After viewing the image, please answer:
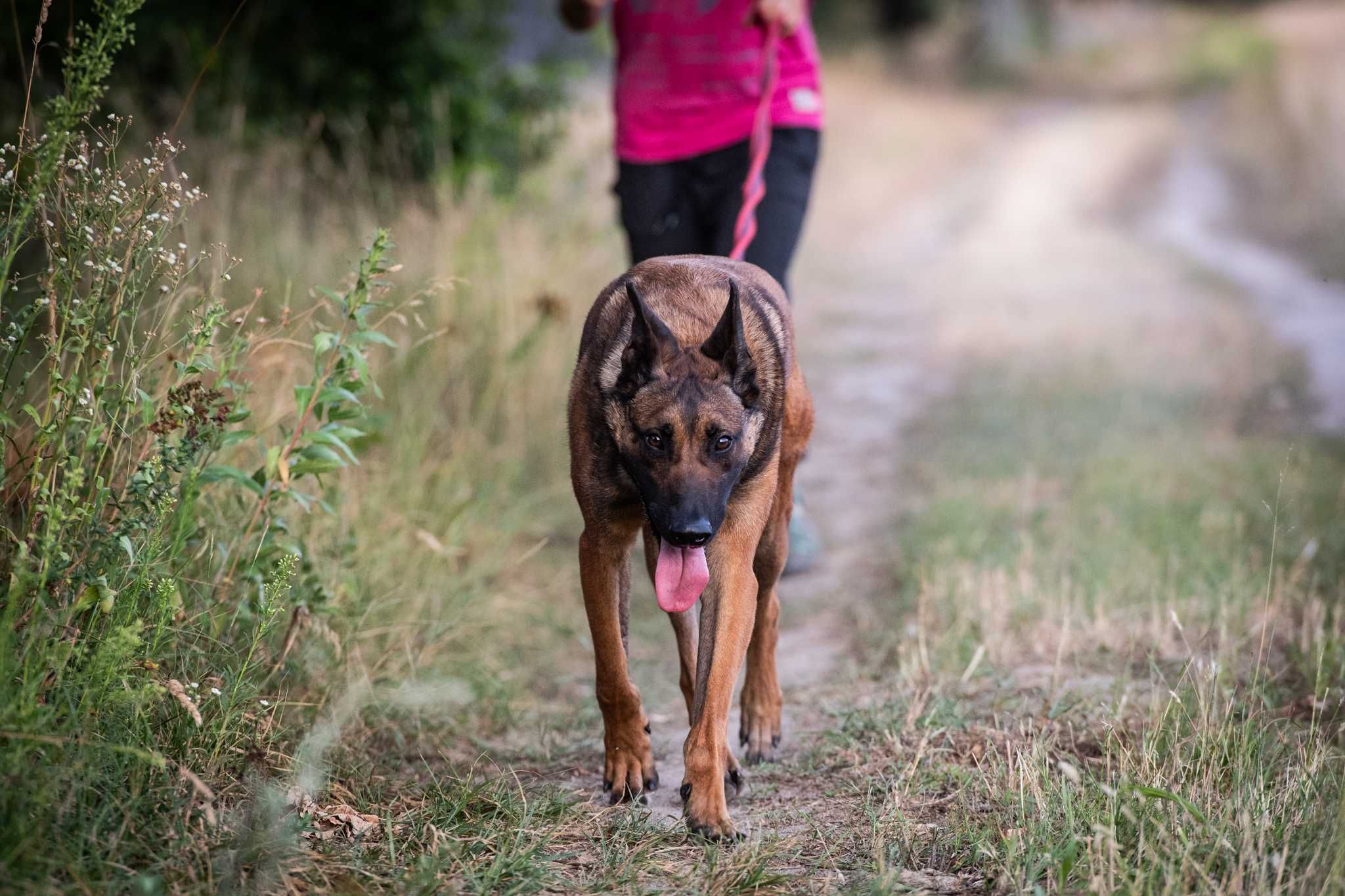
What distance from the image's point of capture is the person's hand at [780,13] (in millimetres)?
4570

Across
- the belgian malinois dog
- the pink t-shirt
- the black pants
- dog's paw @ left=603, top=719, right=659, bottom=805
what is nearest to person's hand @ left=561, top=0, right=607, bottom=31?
the pink t-shirt

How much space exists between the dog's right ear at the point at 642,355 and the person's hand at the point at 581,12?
193cm

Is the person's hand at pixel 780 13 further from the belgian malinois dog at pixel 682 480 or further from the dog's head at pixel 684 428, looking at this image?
the dog's head at pixel 684 428

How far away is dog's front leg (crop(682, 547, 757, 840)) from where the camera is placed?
124 inches

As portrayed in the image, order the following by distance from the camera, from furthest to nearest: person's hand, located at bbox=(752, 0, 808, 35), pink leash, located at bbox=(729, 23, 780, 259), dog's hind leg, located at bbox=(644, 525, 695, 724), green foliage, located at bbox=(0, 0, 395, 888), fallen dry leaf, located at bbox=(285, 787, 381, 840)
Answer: person's hand, located at bbox=(752, 0, 808, 35)
pink leash, located at bbox=(729, 23, 780, 259)
dog's hind leg, located at bbox=(644, 525, 695, 724)
fallen dry leaf, located at bbox=(285, 787, 381, 840)
green foliage, located at bbox=(0, 0, 395, 888)

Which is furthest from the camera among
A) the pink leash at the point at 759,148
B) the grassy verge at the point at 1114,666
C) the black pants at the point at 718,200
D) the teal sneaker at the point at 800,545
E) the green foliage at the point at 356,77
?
the green foliage at the point at 356,77

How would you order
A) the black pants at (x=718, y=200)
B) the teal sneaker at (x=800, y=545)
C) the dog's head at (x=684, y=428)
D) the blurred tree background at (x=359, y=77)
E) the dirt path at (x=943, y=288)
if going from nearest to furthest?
the dog's head at (x=684, y=428) → the black pants at (x=718, y=200) → the dirt path at (x=943, y=288) → the teal sneaker at (x=800, y=545) → the blurred tree background at (x=359, y=77)

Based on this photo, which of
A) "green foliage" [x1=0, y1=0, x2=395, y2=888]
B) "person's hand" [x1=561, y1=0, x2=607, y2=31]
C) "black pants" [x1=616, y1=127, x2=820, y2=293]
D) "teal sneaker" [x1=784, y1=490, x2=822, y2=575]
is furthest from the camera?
"teal sneaker" [x1=784, y1=490, x2=822, y2=575]

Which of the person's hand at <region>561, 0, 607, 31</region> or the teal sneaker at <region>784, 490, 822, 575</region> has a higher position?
the person's hand at <region>561, 0, 607, 31</region>

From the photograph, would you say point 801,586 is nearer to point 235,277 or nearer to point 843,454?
point 843,454

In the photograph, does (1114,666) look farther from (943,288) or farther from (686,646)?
(943,288)

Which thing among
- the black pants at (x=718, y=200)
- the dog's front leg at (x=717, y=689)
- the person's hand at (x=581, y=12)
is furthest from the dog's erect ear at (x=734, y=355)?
the person's hand at (x=581, y=12)

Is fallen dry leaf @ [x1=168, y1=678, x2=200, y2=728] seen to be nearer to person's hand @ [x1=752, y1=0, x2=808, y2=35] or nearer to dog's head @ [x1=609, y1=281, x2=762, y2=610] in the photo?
dog's head @ [x1=609, y1=281, x2=762, y2=610]

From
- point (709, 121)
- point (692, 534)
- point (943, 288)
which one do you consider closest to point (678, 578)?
point (692, 534)
